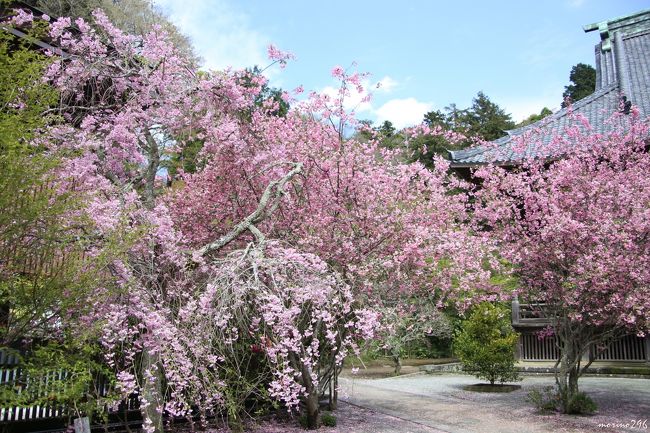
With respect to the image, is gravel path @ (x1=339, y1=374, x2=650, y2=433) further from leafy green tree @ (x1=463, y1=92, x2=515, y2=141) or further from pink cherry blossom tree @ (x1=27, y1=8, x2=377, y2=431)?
leafy green tree @ (x1=463, y1=92, x2=515, y2=141)

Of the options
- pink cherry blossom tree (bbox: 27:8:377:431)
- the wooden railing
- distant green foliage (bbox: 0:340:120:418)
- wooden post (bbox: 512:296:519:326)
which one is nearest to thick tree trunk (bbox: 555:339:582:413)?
pink cherry blossom tree (bbox: 27:8:377:431)

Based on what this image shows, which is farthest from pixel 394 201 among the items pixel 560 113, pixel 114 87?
pixel 560 113

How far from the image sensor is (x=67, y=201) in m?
4.86

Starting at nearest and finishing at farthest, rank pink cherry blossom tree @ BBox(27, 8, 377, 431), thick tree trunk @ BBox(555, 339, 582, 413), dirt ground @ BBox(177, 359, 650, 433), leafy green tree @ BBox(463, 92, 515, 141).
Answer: pink cherry blossom tree @ BBox(27, 8, 377, 431), dirt ground @ BBox(177, 359, 650, 433), thick tree trunk @ BBox(555, 339, 582, 413), leafy green tree @ BBox(463, 92, 515, 141)

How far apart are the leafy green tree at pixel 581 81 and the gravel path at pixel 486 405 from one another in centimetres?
2526

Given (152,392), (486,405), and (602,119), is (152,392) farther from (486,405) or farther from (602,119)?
(602,119)

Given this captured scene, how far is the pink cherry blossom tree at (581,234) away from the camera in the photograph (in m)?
8.34

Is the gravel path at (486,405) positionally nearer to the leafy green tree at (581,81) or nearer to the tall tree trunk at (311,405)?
the tall tree trunk at (311,405)

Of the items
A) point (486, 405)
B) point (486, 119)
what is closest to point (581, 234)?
point (486, 405)

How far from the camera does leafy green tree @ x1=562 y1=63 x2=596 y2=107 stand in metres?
34.6

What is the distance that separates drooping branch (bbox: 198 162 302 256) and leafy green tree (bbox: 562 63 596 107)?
3178 cm

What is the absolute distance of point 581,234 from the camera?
8.45 metres

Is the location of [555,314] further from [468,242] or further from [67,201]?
[67,201]

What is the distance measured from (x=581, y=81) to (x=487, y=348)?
1127 inches
